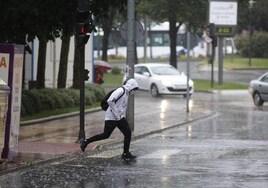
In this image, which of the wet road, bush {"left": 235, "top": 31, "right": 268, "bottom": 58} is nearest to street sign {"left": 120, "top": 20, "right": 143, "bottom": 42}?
the wet road

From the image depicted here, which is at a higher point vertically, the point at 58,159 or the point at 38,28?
the point at 38,28

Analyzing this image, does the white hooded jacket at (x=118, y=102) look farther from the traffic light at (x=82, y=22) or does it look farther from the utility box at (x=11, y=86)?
the traffic light at (x=82, y=22)

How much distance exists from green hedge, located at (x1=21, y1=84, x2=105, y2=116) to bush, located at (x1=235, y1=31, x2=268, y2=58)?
47.6 m

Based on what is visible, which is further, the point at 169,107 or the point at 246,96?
the point at 246,96

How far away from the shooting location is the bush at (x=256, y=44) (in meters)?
73.6

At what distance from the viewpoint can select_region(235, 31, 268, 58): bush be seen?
73562 millimetres

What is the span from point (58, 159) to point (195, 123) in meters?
9.28

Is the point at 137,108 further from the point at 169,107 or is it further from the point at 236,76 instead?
the point at 236,76

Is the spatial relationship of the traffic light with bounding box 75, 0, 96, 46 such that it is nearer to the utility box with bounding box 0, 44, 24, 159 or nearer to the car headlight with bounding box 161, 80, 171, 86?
the utility box with bounding box 0, 44, 24, 159

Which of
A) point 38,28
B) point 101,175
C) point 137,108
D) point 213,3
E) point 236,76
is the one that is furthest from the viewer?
point 236,76

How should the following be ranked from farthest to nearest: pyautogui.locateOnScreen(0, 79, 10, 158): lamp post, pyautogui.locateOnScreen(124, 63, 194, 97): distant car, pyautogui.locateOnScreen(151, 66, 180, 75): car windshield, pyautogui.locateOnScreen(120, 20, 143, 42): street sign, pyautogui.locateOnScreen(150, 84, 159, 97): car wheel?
pyautogui.locateOnScreen(151, 66, 180, 75): car windshield < pyautogui.locateOnScreen(150, 84, 159, 97): car wheel < pyautogui.locateOnScreen(124, 63, 194, 97): distant car < pyautogui.locateOnScreen(120, 20, 143, 42): street sign < pyautogui.locateOnScreen(0, 79, 10, 158): lamp post

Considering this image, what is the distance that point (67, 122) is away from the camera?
70.1ft

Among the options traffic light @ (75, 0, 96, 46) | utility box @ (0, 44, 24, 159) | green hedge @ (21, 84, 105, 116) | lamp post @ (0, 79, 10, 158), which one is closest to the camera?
lamp post @ (0, 79, 10, 158)

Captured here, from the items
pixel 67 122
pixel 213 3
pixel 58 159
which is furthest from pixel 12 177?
pixel 213 3
